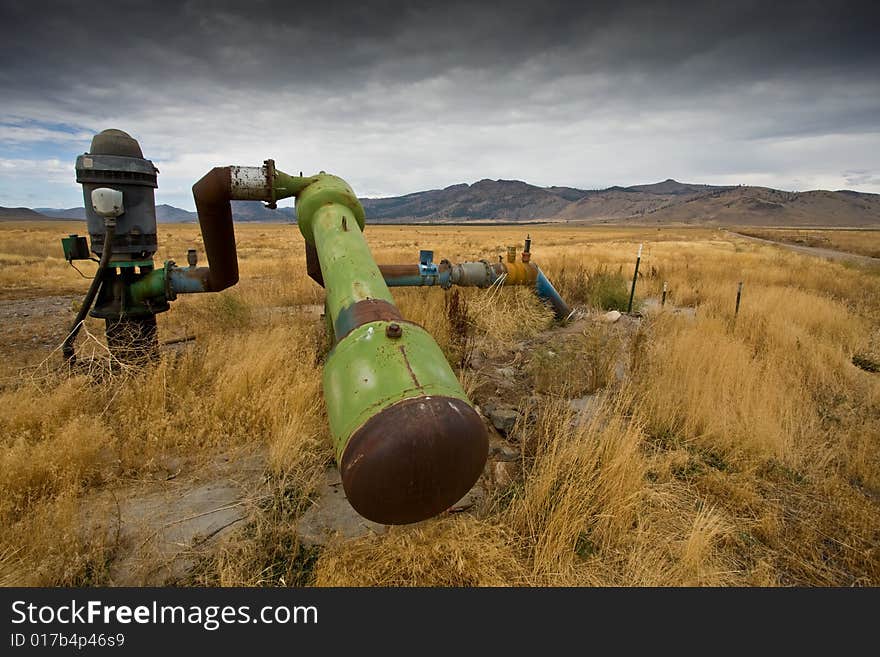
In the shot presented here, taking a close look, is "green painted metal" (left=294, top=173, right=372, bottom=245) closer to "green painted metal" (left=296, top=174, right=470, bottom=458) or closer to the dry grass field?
"green painted metal" (left=296, top=174, right=470, bottom=458)

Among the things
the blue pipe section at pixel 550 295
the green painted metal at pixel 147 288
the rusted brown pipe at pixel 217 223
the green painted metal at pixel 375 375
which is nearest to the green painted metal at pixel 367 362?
the green painted metal at pixel 375 375

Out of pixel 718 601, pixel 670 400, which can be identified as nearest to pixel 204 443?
pixel 718 601

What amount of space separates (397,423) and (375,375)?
248 mm

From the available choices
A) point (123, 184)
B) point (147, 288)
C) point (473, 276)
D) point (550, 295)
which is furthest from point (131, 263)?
point (550, 295)

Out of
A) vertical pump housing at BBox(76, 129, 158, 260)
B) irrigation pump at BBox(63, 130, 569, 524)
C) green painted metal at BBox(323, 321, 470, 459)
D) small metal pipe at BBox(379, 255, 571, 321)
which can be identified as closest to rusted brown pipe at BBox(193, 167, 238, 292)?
irrigation pump at BBox(63, 130, 569, 524)

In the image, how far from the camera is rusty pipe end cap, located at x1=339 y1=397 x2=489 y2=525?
1.46 meters

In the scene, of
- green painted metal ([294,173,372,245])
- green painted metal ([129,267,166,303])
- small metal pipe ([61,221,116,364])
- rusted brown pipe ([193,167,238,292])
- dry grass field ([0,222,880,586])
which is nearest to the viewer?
dry grass field ([0,222,880,586])

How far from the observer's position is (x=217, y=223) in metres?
3.91

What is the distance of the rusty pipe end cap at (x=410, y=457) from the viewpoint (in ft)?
4.81

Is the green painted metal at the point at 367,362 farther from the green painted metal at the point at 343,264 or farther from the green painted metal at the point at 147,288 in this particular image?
the green painted metal at the point at 147,288

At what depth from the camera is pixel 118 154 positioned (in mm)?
3838

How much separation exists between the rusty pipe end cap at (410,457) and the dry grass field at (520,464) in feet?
2.53

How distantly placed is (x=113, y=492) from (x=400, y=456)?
2.30 metres

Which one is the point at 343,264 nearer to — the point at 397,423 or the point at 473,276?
the point at 397,423
